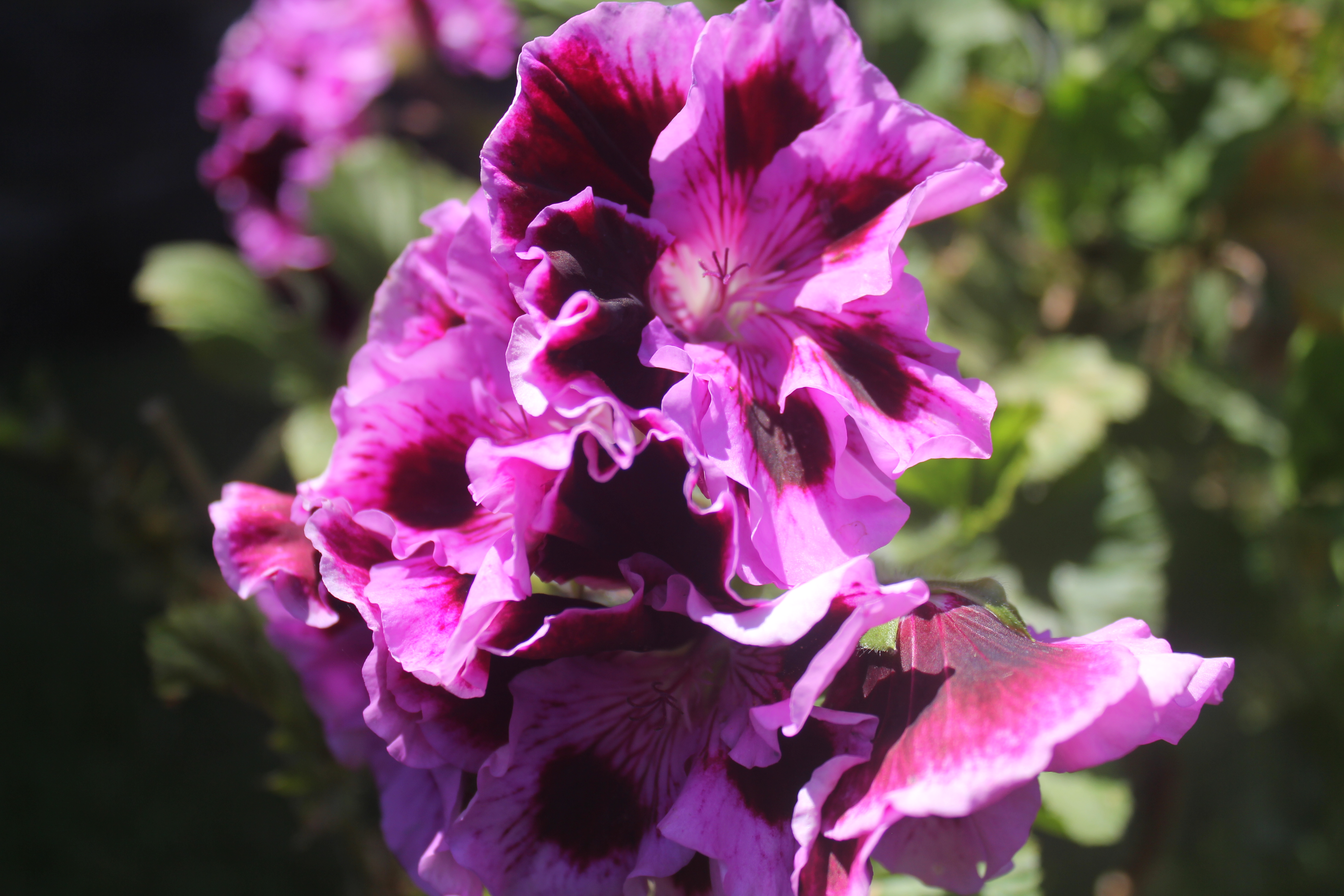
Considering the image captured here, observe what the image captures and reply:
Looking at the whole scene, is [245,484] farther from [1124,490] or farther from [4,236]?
[4,236]

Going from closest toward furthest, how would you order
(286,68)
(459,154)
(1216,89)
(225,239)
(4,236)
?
(1216,89) → (286,68) → (459,154) → (4,236) → (225,239)

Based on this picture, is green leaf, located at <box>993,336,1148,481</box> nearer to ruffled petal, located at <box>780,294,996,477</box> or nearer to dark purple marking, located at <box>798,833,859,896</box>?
ruffled petal, located at <box>780,294,996,477</box>

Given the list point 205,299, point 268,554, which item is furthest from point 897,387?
point 205,299

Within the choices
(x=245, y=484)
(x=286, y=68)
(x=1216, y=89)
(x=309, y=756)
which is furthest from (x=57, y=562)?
(x=1216, y=89)

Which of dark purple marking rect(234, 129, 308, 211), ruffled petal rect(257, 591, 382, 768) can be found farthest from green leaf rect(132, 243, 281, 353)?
ruffled petal rect(257, 591, 382, 768)

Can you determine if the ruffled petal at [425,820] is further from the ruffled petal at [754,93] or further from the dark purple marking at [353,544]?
the ruffled petal at [754,93]

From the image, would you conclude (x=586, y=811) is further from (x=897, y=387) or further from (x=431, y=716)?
(x=897, y=387)

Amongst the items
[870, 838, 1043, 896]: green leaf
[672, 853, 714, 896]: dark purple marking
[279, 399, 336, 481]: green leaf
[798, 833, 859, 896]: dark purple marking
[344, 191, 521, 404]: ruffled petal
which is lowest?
[870, 838, 1043, 896]: green leaf
